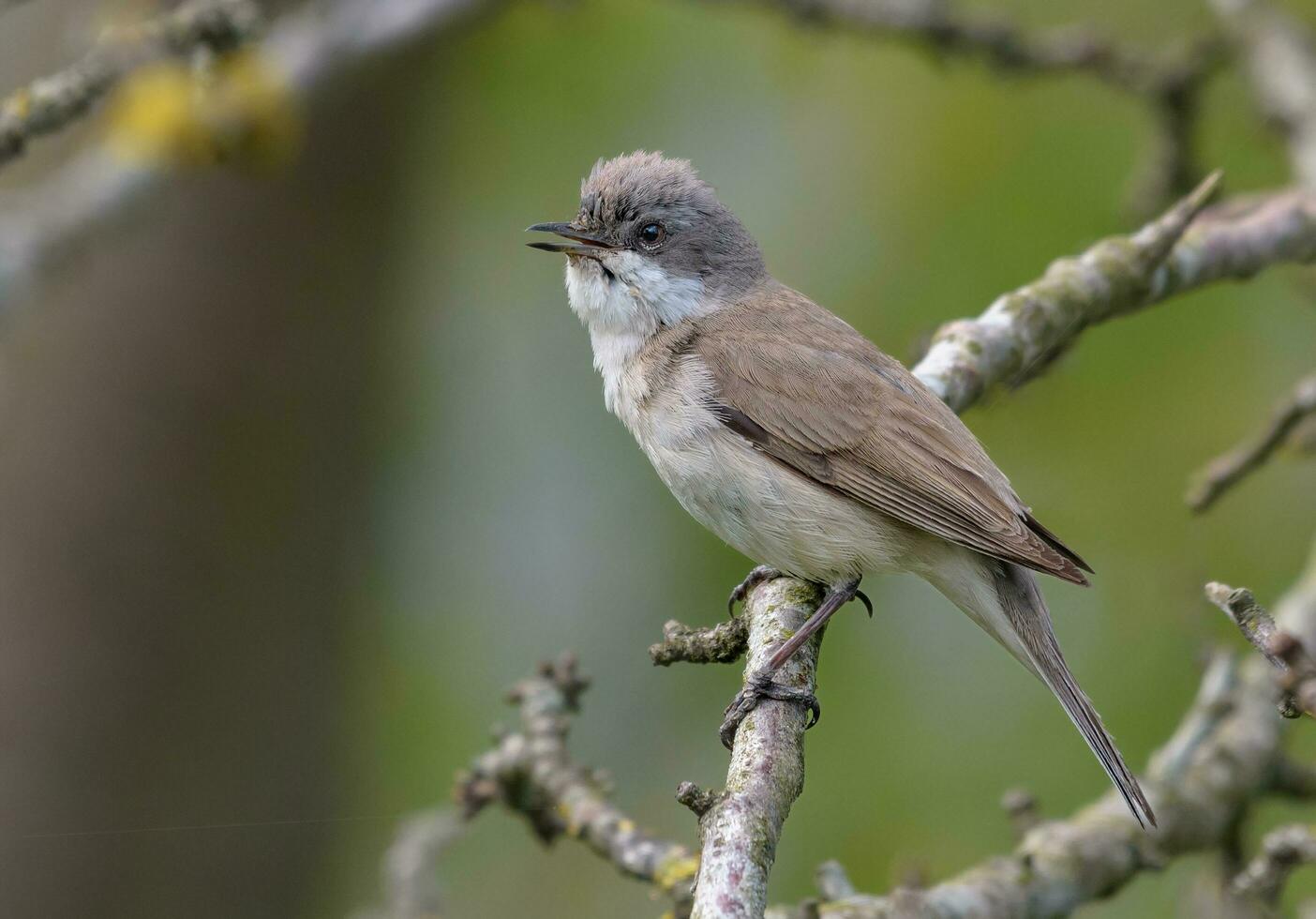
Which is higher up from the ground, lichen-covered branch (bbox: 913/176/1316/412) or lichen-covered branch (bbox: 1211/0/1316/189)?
lichen-covered branch (bbox: 1211/0/1316/189)

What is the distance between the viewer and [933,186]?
6.97m

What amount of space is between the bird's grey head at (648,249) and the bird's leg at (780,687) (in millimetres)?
1325

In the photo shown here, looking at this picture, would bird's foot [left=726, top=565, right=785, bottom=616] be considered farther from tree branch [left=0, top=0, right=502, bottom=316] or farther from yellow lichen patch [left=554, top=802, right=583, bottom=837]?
tree branch [left=0, top=0, right=502, bottom=316]

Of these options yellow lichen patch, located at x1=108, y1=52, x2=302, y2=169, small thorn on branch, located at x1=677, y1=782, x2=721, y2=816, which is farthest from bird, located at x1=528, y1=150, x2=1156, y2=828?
yellow lichen patch, located at x1=108, y1=52, x2=302, y2=169

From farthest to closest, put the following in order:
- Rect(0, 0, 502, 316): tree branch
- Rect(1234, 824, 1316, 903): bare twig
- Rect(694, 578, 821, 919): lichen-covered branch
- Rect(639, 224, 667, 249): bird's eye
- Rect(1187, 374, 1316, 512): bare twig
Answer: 1. Rect(0, 0, 502, 316): tree branch
2. Rect(639, 224, 667, 249): bird's eye
3. Rect(1187, 374, 1316, 512): bare twig
4. Rect(1234, 824, 1316, 903): bare twig
5. Rect(694, 578, 821, 919): lichen-covered branch

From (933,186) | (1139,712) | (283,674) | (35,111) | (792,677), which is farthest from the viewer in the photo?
(933,186)

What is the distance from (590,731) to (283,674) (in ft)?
5.76

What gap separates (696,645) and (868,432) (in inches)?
38.0

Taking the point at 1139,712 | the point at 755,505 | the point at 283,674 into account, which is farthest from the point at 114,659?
the point at 1139,712

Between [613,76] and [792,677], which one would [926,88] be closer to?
[613,76]

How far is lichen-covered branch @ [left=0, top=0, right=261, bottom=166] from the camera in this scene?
13.0ft

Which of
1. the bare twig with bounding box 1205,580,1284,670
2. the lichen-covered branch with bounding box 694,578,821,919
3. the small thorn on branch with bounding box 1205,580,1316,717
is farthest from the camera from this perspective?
the lichen-covered branch with bounding box 694,578,821,919

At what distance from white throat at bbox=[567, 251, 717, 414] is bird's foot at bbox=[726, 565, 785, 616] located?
705 millimetres

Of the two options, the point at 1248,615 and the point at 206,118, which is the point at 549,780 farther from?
the point at 206,118
